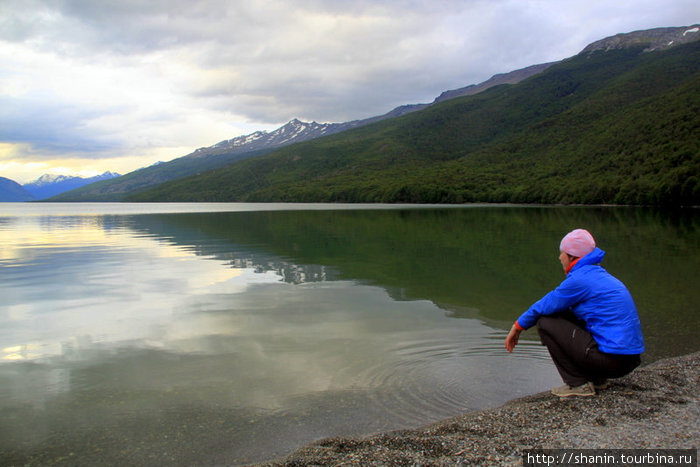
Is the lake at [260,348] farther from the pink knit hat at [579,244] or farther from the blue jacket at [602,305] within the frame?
the pink knit hat at [579,244]

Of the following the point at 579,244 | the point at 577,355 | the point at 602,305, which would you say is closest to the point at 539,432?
the point at 577,355

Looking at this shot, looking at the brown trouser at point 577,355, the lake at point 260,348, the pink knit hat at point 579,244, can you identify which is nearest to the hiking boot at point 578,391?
the brown trouser at point 577,355

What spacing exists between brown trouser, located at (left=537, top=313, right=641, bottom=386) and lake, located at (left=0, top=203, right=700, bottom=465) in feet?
4.43

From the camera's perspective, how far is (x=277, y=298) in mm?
15992

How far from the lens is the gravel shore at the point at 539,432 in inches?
211

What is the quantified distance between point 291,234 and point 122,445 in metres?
34.7

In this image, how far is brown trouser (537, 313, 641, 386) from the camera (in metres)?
6.60

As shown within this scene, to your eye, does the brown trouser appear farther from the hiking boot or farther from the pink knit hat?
the pink knit hat

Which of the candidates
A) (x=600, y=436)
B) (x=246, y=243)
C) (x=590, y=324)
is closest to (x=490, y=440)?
(x=600, y=436)

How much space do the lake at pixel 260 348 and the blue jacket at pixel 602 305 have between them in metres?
2.16

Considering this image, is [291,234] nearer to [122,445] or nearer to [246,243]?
[246,243]

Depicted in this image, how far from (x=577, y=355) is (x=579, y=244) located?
1.53 meters

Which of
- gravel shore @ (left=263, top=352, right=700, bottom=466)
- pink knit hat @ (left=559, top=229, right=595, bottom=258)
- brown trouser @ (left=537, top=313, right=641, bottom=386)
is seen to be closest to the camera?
gravel shore @ (left=263, top=352, right=700, bottom=466)

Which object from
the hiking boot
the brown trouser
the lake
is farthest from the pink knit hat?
the lake
